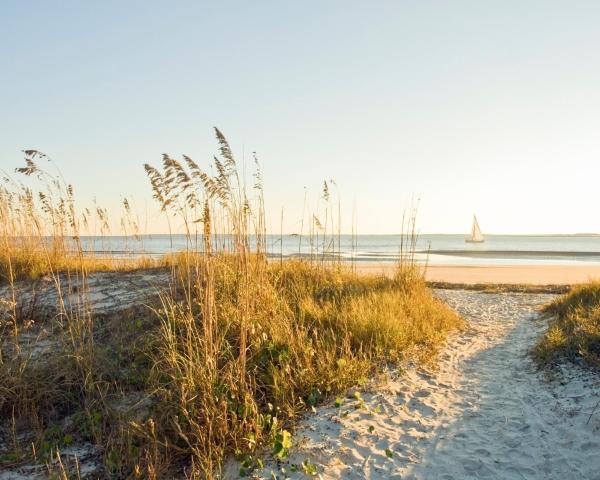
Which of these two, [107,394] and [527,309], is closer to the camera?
[107,394]

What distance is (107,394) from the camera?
169 inches

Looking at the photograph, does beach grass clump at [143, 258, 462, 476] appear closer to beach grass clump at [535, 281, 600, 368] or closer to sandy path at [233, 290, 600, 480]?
sandy path at [233, 290, 600, 480]

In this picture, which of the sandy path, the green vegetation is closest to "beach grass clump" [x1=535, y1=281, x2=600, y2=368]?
the sandy path

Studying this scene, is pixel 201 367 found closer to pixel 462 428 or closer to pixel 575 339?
pixel 462 428

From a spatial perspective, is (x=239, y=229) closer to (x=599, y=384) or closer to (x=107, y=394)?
(x=107, y=394)

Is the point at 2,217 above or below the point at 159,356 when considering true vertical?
above

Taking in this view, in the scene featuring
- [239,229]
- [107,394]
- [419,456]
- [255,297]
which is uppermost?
[239,229]

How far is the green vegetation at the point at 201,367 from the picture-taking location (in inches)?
141

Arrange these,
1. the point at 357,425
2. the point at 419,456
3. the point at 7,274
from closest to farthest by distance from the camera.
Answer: the point at 419,456, the point at 357,425, the point at 7,274

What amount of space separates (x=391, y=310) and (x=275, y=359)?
2356 mm

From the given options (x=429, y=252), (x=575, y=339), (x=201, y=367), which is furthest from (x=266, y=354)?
(x=429, y=252)

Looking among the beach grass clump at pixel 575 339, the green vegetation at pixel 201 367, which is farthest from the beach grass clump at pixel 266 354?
the beach grass clump at pixel 575 339

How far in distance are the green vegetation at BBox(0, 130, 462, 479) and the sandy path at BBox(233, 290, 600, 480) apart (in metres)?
0.26

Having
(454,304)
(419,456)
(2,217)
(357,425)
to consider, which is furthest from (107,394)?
(454,304)
